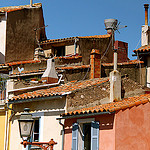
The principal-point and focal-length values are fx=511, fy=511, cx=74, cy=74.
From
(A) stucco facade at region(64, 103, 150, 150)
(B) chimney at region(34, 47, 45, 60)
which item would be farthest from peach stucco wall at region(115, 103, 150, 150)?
(B) chimney at region(34, 47, 45, 60)

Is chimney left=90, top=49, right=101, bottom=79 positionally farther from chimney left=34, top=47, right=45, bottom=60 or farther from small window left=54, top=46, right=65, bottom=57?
small window left=54, top=46, right=65, bottom=57

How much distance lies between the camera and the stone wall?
31.7m

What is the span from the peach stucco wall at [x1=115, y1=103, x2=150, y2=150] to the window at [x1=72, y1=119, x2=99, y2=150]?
953mm

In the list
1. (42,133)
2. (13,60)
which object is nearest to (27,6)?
(13,60)

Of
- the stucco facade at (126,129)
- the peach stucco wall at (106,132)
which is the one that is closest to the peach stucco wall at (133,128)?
the stucco facade at (126,129)

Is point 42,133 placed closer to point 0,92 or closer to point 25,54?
point 0,92

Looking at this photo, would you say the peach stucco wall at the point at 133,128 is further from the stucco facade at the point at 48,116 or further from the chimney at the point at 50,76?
the chimney at the point at 50,76

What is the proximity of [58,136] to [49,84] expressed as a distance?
3331mm

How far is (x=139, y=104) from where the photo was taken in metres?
19.8

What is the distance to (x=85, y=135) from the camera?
20.7 meters

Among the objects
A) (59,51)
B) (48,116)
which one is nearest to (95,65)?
(48,116)

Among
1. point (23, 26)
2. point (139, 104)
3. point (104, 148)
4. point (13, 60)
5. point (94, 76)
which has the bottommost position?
point (104, 148)

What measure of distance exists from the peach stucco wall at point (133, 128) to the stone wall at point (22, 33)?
13.6m

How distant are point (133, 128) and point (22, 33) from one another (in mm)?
14739
